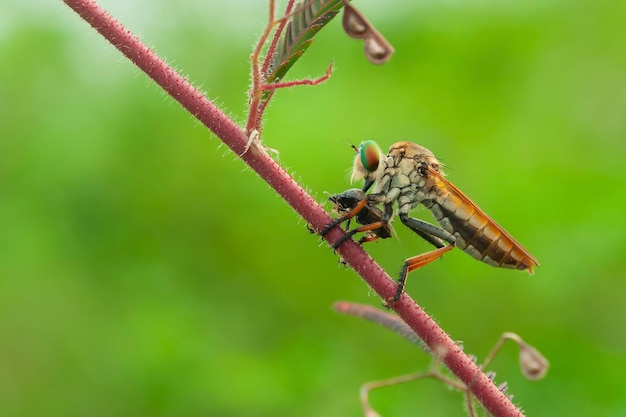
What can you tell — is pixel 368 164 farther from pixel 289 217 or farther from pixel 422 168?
pixel 289 217

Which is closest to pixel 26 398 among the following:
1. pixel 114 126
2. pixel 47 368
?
pixel 47 368

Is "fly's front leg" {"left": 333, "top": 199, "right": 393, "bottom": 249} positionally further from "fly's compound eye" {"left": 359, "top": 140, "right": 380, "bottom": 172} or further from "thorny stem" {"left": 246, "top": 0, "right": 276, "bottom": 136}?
"thorny stem" {"left": 246, "top": 0, "right": 276, "bottom": 136}

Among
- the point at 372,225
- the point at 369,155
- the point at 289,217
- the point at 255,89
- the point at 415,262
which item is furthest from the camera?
the point at 289,217

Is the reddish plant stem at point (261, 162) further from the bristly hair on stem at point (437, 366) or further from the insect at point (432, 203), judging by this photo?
the insect at point (432, 203)

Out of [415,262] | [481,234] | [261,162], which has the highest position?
[481,234]

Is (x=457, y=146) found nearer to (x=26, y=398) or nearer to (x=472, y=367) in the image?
(x=26, y=398)

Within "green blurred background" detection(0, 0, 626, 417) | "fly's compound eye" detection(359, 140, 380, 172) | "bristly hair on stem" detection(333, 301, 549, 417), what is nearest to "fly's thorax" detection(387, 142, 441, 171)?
"fly's compound eye" detection(359, 140, 380, 172)

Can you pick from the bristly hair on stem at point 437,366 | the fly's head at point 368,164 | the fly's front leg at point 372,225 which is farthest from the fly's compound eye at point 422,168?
the bristly hair on stem at point 437,366

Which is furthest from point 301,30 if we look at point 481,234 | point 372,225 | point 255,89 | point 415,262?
point 481,234
